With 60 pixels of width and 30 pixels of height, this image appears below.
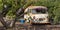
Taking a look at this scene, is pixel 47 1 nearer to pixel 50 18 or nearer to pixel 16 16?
pixel 16 16

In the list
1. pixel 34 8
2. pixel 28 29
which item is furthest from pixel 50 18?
pixel 28 29

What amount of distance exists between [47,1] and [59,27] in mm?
1410

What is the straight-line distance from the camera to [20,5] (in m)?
8.28

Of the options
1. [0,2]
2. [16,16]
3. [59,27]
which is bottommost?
[59,27]

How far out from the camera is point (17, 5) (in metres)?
8.22

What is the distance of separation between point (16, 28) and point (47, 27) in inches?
56.6

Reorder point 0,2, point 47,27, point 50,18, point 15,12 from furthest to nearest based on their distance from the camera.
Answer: point 50,18
point 47,27
point 15,12
point 0,2

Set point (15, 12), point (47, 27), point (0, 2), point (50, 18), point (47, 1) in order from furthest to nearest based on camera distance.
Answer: point (50, 18), point (47, 1), point (47, 27), point (15, 12), point (0, 2)

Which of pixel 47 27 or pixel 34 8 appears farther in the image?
pixel 34 8

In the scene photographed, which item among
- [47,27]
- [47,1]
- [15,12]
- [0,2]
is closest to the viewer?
[0,2]

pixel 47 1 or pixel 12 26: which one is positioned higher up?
pixel 47 1

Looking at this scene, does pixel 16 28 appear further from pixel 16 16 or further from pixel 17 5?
pixel 17 5

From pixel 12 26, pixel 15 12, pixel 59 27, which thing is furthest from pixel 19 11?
pixel 59 27

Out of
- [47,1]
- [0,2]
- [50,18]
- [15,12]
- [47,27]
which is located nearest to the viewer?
[0,2]
